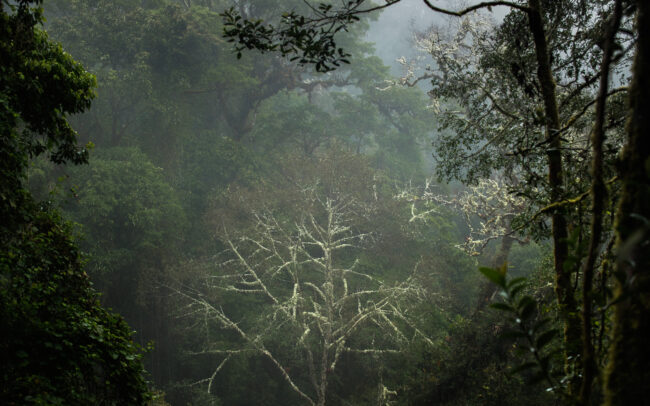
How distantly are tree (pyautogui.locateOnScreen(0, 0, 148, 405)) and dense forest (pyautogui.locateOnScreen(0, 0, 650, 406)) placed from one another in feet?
0.07

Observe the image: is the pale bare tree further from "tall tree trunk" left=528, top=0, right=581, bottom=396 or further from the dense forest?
"tall tree trunk" left=528, top=0, right=581, bottom=396

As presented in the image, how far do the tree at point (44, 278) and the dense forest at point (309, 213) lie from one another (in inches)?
0.8

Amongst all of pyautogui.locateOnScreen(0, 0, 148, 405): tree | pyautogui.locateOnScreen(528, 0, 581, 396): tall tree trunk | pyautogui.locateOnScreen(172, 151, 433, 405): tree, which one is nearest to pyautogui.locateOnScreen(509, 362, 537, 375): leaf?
pyautogui.locateOnScreen(528, 0, 581, 396): tall tree trunk

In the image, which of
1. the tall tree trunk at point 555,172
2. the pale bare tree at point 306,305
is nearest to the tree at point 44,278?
the tall tree trunk at point 555,172

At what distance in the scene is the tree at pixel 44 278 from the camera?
2.88 m

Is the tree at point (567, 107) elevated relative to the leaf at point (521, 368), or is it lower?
elevated

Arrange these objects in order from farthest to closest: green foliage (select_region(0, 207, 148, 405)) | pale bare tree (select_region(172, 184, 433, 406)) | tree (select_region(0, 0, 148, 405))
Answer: pale bare tree (select_region(172, 184, 433, 406))
tree (select_region(0, 0, 148, 405))
green foliage (select_region(0, 207, 148, 405))

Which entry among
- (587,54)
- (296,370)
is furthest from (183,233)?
(587,54)

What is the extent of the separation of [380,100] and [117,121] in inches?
554

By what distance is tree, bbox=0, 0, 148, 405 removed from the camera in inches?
113

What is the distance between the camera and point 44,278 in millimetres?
→ 3623

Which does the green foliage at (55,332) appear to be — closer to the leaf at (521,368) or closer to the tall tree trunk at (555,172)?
the leaf at (521,368)

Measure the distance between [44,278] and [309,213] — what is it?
1083 centimetres

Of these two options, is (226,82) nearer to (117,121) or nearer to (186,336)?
(117,121)
